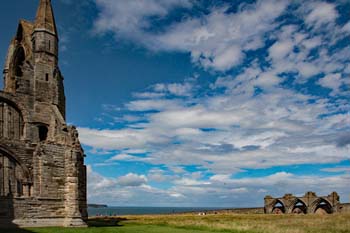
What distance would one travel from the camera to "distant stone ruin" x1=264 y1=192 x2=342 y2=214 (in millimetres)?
60219

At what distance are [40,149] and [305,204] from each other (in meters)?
48.6

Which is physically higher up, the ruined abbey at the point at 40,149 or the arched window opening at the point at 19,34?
the arched window opening at the point at 19,34

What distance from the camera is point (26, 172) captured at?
83.7 feet

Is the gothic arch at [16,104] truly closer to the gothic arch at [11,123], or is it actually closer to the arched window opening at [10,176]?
the gothic arch at [11,123]

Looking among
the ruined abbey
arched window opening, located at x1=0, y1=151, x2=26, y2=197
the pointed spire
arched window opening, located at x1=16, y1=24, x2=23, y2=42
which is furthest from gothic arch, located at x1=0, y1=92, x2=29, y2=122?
arched window opening, located at x1=16, y1=24, x2=23, y2=42

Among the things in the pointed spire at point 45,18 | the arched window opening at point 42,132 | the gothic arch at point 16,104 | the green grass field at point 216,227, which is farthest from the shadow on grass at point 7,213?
the pointed spire at point 45,18

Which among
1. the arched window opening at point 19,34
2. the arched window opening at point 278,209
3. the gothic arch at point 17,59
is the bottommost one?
the arched window opening at point 278,209

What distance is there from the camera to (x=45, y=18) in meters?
29.7

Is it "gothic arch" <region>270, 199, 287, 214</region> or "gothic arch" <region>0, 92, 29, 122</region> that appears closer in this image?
"gothic arch" <region>0, 92, 29, 122</region>

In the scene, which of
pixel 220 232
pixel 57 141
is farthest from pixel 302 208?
pixel 57 141

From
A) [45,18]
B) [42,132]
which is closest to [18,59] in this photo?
[45,18]

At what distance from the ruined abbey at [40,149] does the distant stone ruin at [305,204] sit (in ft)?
140

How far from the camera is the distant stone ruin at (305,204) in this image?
60.2m

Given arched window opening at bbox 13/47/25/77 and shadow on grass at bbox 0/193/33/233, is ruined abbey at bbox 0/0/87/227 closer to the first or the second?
shadow on grass at bbox 0/193/33/233
